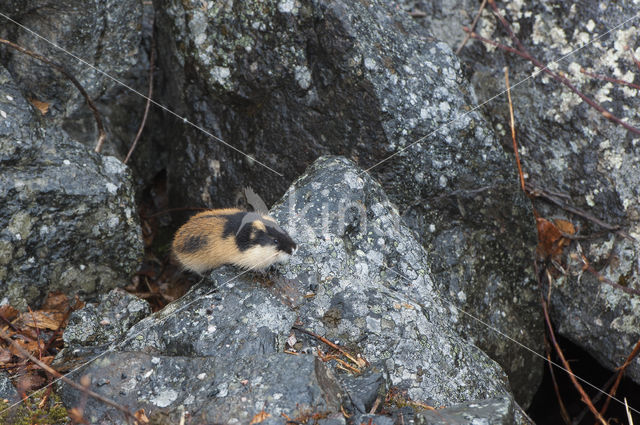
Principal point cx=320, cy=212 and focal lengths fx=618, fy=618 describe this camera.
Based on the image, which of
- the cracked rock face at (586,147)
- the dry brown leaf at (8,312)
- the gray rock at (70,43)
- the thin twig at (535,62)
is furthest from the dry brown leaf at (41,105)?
the thin twig at (535,62)

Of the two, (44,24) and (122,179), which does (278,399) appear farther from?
(44,24)

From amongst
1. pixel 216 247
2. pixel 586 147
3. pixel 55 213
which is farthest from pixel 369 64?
pixel 55 213

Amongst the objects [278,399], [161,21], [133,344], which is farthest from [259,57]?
[278,399]

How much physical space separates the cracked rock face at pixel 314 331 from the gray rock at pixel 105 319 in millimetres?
211

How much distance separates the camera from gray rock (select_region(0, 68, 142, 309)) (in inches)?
183

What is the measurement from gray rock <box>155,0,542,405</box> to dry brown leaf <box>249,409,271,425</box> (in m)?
2.19

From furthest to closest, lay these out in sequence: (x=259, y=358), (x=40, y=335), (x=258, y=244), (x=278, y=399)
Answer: (x=40, y=335), (x=258, y=244), (x=259, y=358), (x=278, y=399)

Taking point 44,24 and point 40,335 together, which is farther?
point 44,24

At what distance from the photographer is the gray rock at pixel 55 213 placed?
4648mm

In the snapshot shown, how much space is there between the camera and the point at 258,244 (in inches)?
171

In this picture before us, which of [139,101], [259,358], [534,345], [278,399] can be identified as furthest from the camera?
[139,101]

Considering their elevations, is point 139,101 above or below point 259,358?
above

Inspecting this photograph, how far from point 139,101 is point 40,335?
8.58 ft

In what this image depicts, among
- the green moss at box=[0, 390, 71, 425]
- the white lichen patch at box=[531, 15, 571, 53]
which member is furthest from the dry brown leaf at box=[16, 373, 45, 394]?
the white lichen patch at box=[531, 15, 571, 53]
